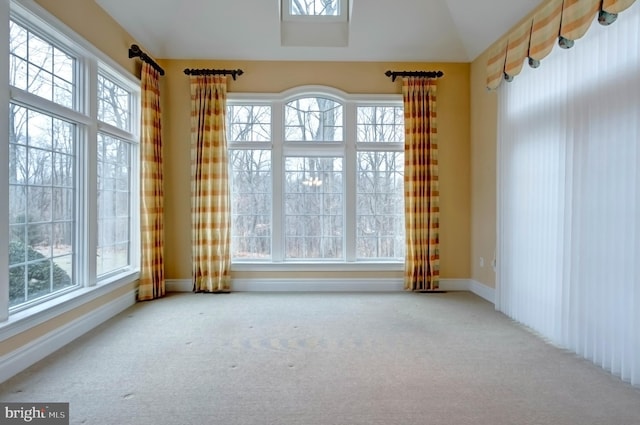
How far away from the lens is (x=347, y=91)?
468cm

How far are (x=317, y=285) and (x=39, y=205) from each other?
311 cm

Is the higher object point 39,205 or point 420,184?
point 420,184

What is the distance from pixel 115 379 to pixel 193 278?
90.7 inches

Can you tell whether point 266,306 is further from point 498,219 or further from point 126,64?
point 126,64

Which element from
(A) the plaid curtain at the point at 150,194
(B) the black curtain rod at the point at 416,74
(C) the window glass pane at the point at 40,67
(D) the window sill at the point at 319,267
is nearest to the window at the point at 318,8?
(B) the black curtain rod at the point at 416,74

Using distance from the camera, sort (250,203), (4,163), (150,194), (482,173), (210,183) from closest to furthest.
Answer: (4,163) < (150,194) < (482,173) < (210,183) < (250,203)

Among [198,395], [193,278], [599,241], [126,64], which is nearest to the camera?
[198,395]

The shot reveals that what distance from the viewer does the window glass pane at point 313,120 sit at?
474 centimetres

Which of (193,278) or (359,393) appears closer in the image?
(359,393)

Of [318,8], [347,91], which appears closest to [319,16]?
[318,8]

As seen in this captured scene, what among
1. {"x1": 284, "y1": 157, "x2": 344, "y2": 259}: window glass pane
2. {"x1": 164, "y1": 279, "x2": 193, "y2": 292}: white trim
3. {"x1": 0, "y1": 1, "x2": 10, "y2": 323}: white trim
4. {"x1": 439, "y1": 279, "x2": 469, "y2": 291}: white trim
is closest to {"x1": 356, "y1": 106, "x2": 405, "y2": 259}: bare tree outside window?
{"x1": 284, "y1": 157, "x2": 344, "y2": 259}: window glass pane

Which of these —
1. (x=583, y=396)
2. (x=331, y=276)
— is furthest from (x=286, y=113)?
(x=583, y=396)

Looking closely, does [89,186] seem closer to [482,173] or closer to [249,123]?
[249,123]

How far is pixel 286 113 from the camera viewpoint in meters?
4.73
